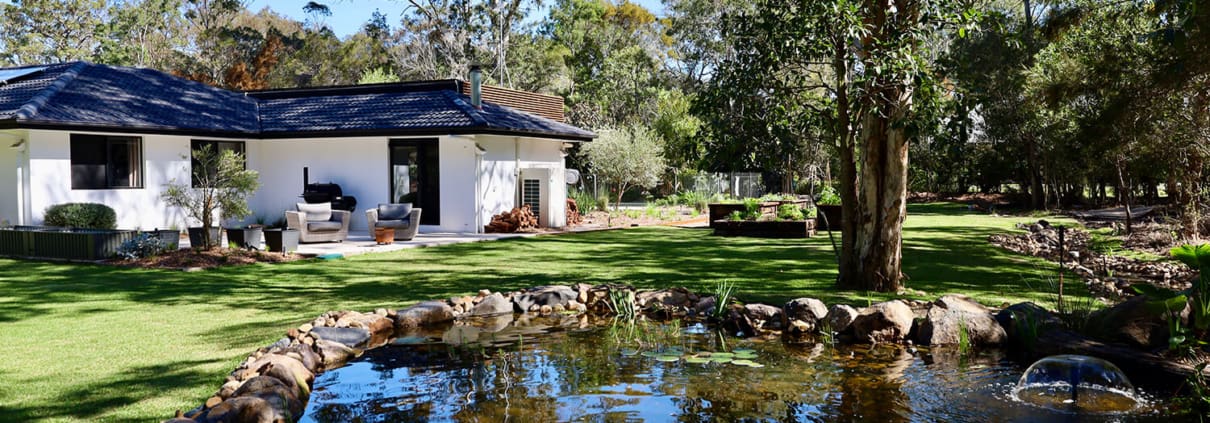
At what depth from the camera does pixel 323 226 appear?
16.5 metres

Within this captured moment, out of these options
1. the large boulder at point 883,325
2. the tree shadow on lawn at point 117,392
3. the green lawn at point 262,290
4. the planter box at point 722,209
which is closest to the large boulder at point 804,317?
the large boulder at point 883,325

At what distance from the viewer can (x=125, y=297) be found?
957 centimetres

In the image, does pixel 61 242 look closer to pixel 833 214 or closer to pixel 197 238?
pixel 197 238

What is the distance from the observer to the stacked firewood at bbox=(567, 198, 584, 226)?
72.0 feet

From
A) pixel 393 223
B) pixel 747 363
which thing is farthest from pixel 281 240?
pixel 747 363

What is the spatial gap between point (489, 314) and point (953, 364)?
449cm

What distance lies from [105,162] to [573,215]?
1044 cm

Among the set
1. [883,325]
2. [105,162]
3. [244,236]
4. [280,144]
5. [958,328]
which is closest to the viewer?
[958,328]

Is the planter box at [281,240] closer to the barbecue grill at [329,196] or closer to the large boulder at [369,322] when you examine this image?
the barbecue grill at [329,196]

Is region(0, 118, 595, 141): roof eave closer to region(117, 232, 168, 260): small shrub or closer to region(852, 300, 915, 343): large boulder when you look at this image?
region(117, 232, 168, 260): small shrub

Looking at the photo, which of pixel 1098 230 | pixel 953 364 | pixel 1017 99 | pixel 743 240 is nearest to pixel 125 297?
pixel 953 364

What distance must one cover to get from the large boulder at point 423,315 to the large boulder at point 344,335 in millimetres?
617

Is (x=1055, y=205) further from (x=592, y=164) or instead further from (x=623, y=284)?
(x=623, y=284)

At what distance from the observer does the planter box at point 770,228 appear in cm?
1736
